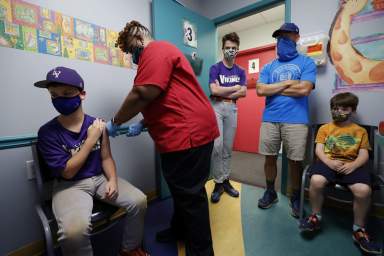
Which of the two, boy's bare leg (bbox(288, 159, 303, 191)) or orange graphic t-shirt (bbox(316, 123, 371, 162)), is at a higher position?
orange graphic t-shirt (bbox(316, 123, 371, 162))

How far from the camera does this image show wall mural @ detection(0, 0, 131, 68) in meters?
1.29

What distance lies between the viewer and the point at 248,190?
96.3 inches

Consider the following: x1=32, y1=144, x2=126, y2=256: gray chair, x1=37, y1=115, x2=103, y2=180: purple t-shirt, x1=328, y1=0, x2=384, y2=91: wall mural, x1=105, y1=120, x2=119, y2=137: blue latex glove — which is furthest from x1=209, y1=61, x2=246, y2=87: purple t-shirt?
x1=32, y1=144, x2=126, y2=256: gray chair

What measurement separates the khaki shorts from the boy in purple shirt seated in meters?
1.26

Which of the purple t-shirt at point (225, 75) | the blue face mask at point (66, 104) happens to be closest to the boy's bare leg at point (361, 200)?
the purple t-shirt at point (225, 75)

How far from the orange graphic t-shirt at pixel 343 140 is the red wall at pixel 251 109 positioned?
87.8 inches

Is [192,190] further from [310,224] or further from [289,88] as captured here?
[289,88]

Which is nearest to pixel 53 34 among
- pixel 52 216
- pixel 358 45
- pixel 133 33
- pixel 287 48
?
pixel 133 33

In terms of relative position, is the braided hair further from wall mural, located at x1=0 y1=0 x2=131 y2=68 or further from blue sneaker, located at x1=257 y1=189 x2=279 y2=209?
blue sneaker, located at x1=257 y1=189 x2=279 y2=209

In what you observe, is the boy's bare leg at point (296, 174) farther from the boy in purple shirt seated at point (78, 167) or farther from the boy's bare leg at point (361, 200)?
the boy in purple shirt seated at point (78, 167)

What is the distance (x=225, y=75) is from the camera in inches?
86.3

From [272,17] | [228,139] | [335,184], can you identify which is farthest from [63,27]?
[272,17]

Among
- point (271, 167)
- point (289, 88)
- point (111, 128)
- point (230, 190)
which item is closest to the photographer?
point (111, 128)

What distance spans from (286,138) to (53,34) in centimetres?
199
